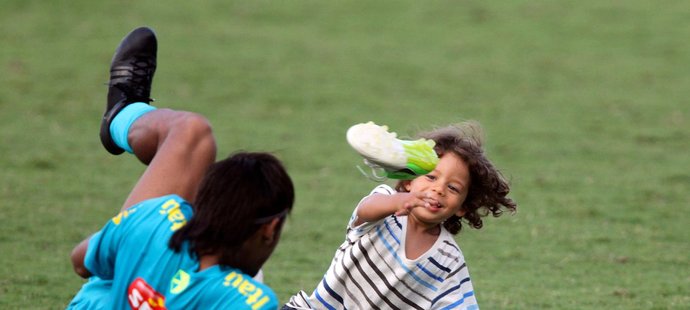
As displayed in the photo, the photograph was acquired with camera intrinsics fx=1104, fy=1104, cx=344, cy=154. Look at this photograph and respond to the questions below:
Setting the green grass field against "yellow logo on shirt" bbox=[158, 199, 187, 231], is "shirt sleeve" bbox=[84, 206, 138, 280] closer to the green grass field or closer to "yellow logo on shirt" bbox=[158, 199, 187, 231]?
"yellow logo on shirt" bbox=[158, 199, 187, 231]

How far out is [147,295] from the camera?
10.7ft

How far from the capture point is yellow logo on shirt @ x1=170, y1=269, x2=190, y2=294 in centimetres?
321

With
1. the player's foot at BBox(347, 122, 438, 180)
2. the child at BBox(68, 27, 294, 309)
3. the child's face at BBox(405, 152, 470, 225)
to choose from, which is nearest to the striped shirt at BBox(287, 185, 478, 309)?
the child's face at BBox(405, 152, 470, 225)

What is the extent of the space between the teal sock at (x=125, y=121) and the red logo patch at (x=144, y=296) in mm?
943

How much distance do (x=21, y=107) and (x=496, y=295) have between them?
7.85m

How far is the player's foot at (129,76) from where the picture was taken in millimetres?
4352

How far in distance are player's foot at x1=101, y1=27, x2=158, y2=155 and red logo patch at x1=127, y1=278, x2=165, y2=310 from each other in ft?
3.73

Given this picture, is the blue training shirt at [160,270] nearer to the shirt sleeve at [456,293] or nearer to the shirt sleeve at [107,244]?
the shirt sleeve at [107,244]

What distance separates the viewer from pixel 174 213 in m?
3.29

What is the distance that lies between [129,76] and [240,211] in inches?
62.8

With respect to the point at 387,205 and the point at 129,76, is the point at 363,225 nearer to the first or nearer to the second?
the point at 387,205

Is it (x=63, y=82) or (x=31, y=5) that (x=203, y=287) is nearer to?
(x=63, y=82)

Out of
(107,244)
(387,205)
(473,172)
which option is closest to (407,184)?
(473,172)

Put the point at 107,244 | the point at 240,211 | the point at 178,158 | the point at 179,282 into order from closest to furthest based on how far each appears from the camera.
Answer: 1. the point at 240,211
2. the point at 179,282
3. the point at 107,244
4. the point at 178,158
